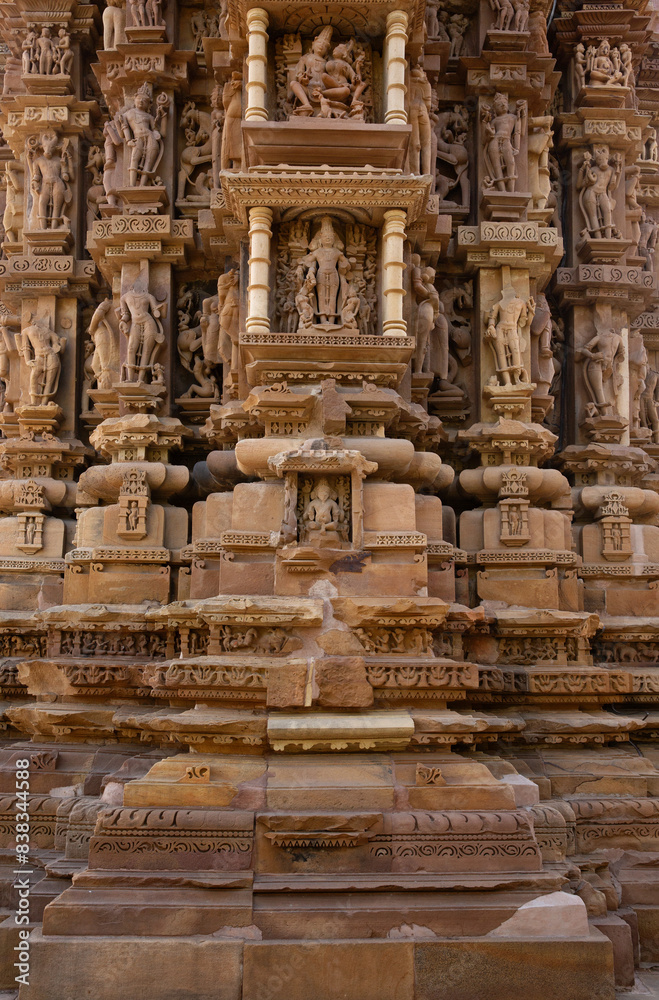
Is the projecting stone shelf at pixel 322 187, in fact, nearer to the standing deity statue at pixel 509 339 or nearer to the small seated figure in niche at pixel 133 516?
the standing deity statue at pixel 509 339

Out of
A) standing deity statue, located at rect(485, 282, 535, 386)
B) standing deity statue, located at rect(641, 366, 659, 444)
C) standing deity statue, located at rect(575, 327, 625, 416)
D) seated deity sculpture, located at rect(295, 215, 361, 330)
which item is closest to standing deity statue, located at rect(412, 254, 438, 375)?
standing deity statue, located at rect(485, 282, 535, 386)

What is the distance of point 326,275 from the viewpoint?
25.2 feet

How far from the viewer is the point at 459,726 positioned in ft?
20.9

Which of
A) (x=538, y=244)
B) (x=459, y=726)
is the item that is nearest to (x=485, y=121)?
(x=538, y=244)

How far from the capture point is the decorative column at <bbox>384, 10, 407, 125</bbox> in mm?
7754

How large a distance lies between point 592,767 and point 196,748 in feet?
11.5

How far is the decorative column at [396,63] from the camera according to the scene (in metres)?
7.75

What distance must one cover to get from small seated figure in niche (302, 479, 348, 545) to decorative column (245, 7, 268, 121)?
3247 mm

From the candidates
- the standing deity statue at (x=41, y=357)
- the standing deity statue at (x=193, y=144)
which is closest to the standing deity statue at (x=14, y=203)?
the standing deity statue at (x=41, y=357)

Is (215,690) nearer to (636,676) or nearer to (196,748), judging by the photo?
(196,748)

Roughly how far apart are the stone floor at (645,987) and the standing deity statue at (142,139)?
7.41 metres

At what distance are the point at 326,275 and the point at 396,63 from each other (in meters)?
1.98
